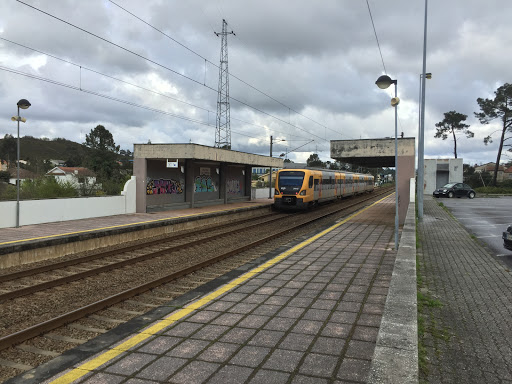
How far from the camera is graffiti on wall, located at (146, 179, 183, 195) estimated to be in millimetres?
19141

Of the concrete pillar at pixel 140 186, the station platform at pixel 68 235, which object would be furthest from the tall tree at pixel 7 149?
the station platform at pixel 68 235

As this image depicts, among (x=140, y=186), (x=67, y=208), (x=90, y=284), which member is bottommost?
(x=90, y=284)

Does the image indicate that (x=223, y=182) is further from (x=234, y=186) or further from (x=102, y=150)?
(x=102, y=150)

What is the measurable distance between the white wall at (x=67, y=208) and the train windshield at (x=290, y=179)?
8530 millimetres

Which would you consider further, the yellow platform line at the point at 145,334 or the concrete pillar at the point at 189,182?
the concrete pillar at the point at 189,182

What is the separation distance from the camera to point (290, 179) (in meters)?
21.9

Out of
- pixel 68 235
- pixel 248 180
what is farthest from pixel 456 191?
pixel 68 235

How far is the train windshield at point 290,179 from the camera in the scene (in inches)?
853

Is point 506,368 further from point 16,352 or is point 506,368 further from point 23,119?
point 23,119

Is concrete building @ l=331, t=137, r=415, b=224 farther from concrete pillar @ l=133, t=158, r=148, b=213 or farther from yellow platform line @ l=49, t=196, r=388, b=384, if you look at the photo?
yellow platform line @ l=49, t=196, r=388, b=384

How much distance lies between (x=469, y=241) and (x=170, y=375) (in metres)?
11.1

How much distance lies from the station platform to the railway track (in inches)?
59.1

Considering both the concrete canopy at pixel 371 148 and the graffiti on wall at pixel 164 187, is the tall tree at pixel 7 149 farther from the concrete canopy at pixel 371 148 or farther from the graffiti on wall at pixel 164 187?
the concrete canopy at pixel 371 148

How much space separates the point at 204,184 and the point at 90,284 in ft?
55.1
